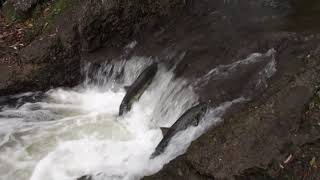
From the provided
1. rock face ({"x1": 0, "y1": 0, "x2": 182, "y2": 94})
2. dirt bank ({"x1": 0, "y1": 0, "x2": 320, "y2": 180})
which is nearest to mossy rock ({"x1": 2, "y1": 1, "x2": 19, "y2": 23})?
dirt bank ({"x1": 0, "y1": 0, "x2": 320, "y2": 180})

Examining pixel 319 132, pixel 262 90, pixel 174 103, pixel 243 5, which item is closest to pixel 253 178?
pixel 319 132

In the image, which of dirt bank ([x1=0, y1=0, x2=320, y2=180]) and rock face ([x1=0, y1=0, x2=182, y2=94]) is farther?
rock face ([x1=0, y1=0, x2=182, y2=94])

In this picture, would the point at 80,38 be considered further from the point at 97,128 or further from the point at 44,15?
the point at 97,128

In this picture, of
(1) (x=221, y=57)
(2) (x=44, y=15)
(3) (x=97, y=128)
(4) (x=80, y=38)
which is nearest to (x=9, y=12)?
(2) (x=44, y=15)

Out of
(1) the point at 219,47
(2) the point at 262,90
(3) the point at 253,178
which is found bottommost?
(3) the point at 253,178

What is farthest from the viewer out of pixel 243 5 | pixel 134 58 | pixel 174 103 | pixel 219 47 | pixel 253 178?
pixel 243 5

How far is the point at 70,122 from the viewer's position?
27.9 feet

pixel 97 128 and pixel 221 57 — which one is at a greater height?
pixel 221 57

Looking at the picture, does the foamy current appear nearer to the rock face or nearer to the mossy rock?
the rock face

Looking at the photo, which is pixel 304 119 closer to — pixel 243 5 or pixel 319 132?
pixel 319 132

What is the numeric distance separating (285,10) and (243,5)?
866mm

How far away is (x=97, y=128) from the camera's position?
8.27 meters

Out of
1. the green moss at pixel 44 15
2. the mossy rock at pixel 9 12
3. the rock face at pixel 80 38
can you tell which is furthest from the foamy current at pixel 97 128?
the mossy rock at pixel 9 12

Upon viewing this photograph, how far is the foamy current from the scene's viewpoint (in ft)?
23.6
